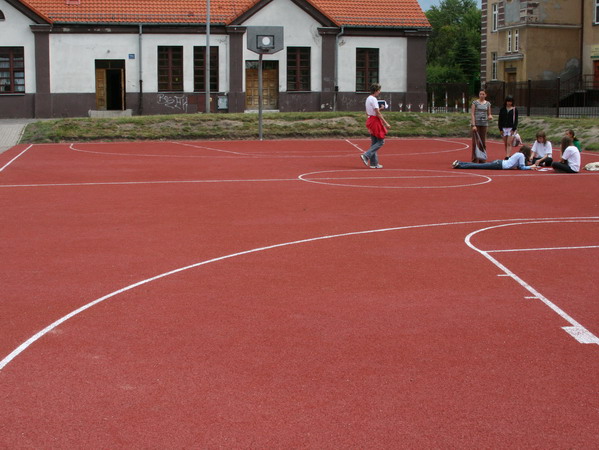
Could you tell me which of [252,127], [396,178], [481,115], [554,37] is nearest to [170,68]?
[252,127]

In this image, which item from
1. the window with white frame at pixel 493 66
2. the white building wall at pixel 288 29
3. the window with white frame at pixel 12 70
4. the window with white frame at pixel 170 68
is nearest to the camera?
the window with white frame at pixel 12 70

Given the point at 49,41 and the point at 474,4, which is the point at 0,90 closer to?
the point at 49,41

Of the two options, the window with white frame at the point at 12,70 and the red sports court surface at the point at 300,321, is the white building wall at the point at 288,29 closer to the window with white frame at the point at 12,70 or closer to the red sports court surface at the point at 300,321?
the window with white frame at the point at 12,70

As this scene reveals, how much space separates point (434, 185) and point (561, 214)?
4.52 meters

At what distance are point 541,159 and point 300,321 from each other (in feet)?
49.4

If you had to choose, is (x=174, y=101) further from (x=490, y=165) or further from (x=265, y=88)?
(x=490, y=165)

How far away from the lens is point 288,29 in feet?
156

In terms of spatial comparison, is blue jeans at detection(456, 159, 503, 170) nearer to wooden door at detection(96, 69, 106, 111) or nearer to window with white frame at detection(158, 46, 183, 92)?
window with white frame at detection(158, 46, 183, 92)

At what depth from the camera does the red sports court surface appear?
18.9 feet

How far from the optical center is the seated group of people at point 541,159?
21.2 metres

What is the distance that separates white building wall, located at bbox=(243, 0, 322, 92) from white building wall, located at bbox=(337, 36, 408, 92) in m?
1.26

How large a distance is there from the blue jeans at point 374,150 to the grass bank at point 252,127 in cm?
1271

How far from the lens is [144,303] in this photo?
882 cm

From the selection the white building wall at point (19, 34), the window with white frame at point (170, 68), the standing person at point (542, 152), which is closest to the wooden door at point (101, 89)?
the window with white frame at point (170, 68)
